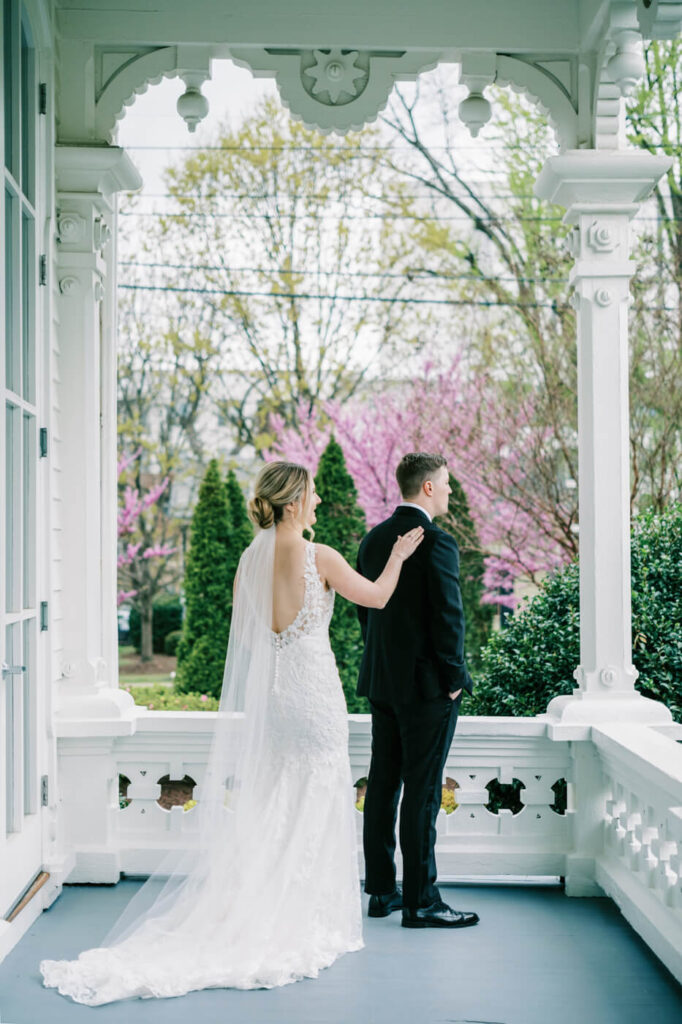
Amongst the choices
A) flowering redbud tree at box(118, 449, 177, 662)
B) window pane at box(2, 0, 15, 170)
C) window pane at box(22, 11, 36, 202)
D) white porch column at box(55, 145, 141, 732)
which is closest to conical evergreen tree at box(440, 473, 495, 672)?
white porch column at box(55, 145, 141, 732)

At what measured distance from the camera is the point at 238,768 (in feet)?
10.9

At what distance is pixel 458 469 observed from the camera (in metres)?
8.45

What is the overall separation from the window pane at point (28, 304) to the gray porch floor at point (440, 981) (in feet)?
5.92

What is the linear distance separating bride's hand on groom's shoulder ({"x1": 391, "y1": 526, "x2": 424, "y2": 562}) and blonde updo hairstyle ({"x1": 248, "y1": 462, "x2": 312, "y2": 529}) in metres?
0.35

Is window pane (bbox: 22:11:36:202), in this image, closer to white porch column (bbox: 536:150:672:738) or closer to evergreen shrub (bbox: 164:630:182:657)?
white porch column (bbox: 536:150:672:738)

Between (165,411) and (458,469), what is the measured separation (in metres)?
6.74

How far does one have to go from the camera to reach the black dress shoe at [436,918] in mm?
3434

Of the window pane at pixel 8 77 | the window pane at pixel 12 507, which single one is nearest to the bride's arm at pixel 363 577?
the window pane at pixel 12 507

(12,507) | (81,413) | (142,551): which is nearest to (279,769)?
(12,507)

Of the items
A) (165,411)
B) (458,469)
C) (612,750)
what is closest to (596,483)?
(612,750)

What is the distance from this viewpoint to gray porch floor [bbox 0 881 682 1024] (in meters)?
2.74

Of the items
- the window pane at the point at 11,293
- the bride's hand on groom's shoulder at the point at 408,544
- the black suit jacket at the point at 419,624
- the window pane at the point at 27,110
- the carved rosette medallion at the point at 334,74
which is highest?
the carved rosette medallion at the point at 334,74

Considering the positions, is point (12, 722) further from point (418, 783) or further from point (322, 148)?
point (322, 148)

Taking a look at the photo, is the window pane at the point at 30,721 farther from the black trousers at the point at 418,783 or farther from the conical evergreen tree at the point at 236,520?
the conical evergreen tree at the point at 236,520
